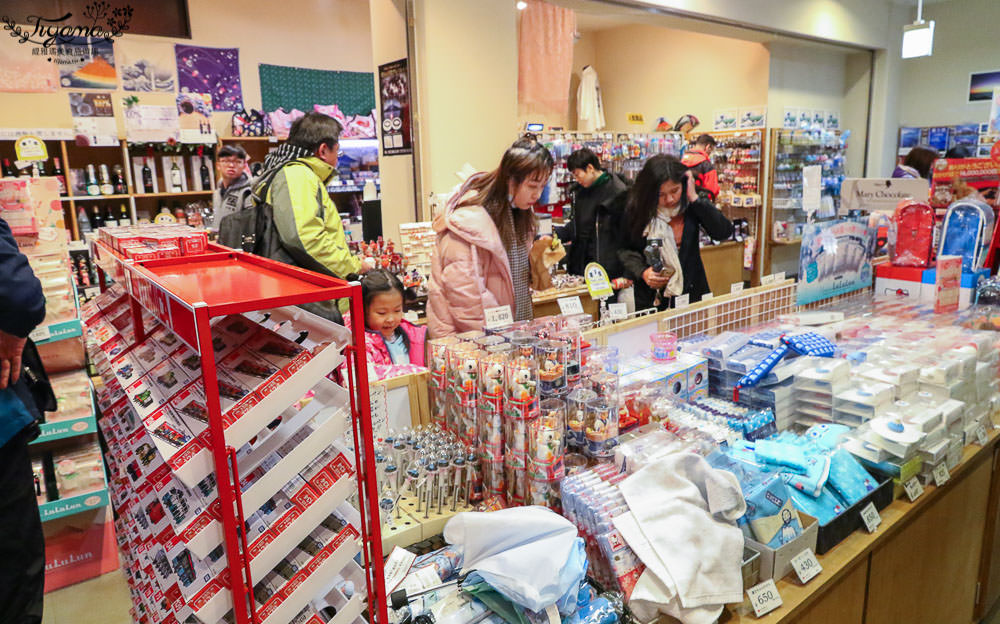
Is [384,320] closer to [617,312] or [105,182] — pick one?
[617,312]

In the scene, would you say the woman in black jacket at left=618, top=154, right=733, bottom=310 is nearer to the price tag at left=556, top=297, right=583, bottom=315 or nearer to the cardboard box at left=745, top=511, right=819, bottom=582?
the price tag at left=556, top=297, right=583, bottom=315

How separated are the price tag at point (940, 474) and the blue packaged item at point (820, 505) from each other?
20.8 inches

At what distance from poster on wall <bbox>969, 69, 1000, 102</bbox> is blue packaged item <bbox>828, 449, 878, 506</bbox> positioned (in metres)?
8.48

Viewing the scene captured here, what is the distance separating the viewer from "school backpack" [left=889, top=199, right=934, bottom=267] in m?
3.32

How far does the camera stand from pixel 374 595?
1.15 m

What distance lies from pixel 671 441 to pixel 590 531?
0.37 m

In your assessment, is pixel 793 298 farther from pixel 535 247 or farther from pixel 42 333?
→ pixel 42 333

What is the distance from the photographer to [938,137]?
28.3ft

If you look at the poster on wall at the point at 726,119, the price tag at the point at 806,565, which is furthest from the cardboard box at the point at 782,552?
the poster on wall at the point at 726,119

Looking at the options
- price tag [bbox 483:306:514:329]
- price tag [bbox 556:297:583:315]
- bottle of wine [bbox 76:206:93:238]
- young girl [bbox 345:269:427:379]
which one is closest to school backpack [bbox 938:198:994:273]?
price tag [bbox 556:297:583:315]

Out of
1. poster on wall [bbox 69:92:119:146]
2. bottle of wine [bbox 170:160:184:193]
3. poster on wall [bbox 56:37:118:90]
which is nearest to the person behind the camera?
poster on wall [bbox 69:92:119:146]

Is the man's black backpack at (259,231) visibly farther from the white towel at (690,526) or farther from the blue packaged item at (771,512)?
the blue packaged item at (771,512)

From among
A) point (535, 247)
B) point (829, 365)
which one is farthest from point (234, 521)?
point (535, 247)

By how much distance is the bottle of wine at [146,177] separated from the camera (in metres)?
5.91
